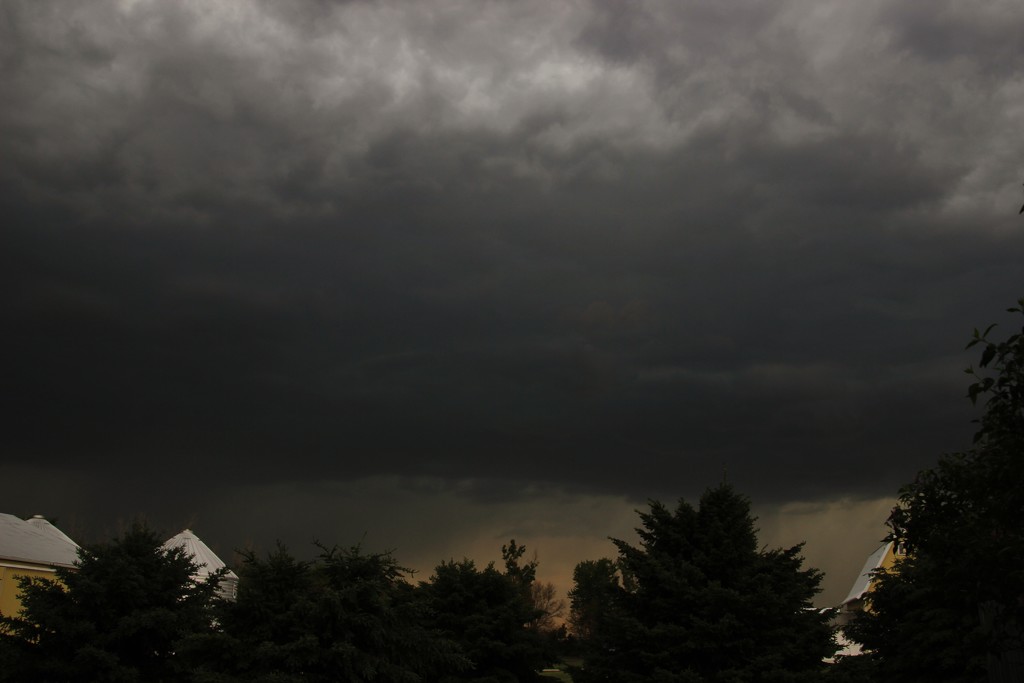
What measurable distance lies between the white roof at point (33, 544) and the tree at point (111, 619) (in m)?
30.8

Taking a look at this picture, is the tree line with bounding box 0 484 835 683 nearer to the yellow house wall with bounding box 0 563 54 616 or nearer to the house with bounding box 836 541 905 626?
the yellow house wall with bounding box 0 563 54 616

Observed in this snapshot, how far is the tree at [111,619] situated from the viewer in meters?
20.8

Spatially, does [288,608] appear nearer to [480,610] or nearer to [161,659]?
[161,659]

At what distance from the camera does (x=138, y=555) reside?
879 inches

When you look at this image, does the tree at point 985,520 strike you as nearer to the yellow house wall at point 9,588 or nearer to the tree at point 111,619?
the tree at point 111,619

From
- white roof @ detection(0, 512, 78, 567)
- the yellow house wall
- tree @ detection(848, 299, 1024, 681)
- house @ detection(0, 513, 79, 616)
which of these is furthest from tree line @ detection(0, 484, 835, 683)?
white roof @ detection(0, 512, 78, 567)

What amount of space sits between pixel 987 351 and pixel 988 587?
3.67 m

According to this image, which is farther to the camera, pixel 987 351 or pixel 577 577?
pixel 577 577

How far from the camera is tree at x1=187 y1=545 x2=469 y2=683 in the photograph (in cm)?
1858

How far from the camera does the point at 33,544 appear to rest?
53.6 meters

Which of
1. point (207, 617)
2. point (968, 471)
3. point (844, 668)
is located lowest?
point (844, 668)

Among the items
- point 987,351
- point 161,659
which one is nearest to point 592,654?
point 161,659

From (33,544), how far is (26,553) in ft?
9.34

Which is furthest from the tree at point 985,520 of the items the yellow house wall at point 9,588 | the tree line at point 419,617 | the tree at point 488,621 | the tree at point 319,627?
the yellow house wall at point 9,588
